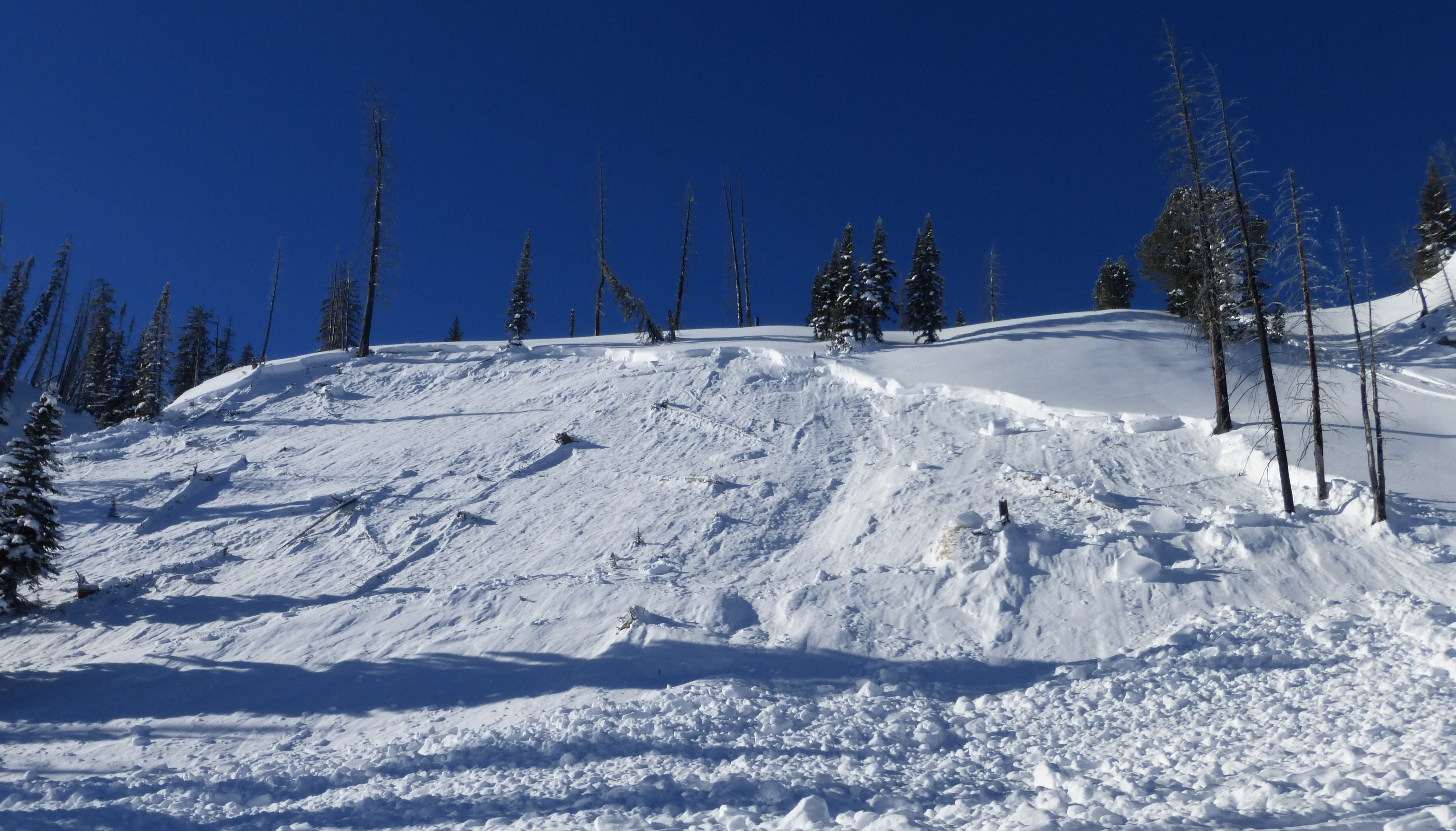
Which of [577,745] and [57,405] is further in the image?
[57,405]

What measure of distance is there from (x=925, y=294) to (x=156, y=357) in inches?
1734

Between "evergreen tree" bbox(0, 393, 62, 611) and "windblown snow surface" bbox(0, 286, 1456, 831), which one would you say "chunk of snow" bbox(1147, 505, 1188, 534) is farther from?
"evergreen tree" bbox(0, 393, 62, 611)

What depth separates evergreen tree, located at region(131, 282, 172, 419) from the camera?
126 feet

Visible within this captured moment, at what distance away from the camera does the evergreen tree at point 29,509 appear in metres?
13.0

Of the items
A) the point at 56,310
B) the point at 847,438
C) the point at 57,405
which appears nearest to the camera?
the point at 57,405

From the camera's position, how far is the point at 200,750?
8977mm

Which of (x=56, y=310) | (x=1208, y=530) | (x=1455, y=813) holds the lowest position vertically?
(x=1455, y=813)

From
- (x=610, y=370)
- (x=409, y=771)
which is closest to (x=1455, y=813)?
(x=409, y=771)

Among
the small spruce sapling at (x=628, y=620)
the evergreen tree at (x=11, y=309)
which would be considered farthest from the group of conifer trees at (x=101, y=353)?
the small spruce sapling at (x=628, y=620)

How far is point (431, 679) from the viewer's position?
10.5 meters

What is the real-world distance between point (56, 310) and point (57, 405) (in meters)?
53.6

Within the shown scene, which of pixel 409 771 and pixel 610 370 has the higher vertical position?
pixel 610 370

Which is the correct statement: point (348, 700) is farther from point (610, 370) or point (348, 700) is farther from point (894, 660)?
point (610, 370)

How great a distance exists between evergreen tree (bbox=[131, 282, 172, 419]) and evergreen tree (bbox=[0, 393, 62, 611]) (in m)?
25.9
